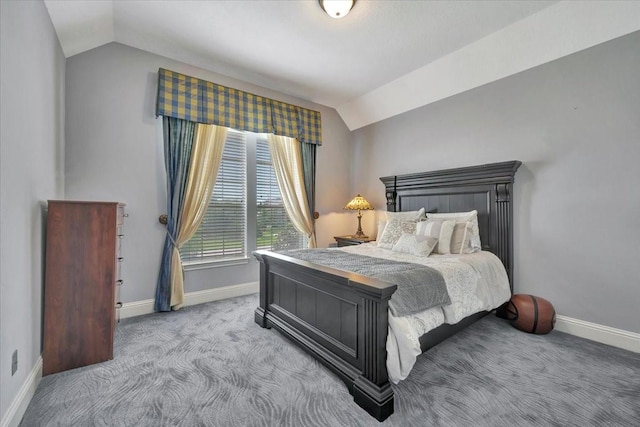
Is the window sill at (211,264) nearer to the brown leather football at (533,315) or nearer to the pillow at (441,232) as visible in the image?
the pillow at (441,232)

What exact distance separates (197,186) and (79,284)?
156 centimetres

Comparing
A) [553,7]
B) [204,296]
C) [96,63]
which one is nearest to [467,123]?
[553,7]

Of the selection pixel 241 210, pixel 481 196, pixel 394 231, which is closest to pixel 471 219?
pixel 481 196

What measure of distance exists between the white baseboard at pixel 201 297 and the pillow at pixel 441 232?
240cm

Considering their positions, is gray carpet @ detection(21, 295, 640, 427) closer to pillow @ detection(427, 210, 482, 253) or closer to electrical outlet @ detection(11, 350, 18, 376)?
electrical outlet @ detection(11, 350, 18, 376)

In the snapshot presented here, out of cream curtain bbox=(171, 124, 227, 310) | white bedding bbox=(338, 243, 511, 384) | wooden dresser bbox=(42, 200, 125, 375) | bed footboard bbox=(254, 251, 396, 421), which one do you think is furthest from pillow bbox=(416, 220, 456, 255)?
wooden dresser bbox=(42, 200, 125, 375)

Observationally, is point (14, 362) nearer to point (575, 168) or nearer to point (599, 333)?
point (599, 333)

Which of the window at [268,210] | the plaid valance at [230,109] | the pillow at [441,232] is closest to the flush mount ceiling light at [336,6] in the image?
the plaid valance at [230,109]

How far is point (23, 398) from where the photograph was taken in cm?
155

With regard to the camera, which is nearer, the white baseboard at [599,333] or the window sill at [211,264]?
the white baseboard at [599,333]

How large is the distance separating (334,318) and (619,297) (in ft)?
8.12

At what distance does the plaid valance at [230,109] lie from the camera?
3076 millimetres

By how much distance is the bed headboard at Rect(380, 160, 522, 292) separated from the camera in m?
2.90

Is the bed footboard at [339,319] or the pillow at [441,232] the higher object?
the pillow at [441,232]
